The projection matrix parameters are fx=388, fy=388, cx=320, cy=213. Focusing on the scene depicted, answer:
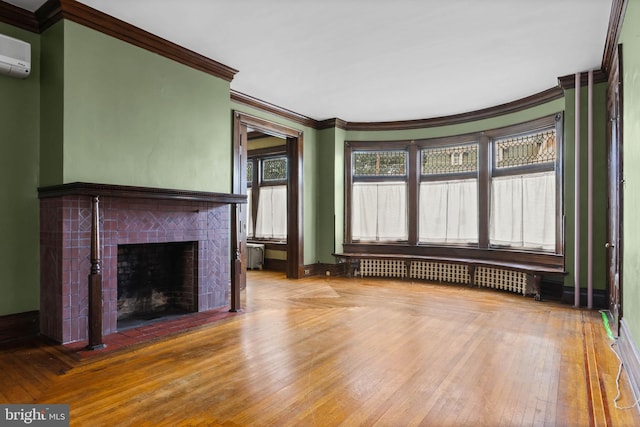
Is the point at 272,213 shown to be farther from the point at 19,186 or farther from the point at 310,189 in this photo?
the point at 19,186

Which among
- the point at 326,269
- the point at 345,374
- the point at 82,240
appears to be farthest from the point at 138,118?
the point at 326,269

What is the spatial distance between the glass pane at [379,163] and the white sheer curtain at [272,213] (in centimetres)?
178

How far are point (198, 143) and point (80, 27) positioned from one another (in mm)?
1629

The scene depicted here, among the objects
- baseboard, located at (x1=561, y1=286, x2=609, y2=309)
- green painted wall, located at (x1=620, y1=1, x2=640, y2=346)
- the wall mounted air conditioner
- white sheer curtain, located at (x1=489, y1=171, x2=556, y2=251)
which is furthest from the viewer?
white sheer curtain, located at (x1=489, y1=171, x2=556, y2=251)

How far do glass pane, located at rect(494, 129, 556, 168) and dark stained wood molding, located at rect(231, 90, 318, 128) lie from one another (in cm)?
348

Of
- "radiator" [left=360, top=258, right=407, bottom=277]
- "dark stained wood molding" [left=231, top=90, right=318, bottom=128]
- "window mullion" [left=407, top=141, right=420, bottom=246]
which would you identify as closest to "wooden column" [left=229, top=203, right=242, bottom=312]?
"dark stained wood molding" [left=231, top=90, right=318, bottom=128]

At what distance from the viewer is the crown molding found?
3602 millimetres

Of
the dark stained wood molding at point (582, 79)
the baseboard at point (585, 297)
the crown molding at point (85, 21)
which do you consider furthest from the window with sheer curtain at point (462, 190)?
the crown molding at point (85, 21)

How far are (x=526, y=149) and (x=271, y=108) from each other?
169 inches

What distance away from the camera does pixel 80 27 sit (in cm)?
372

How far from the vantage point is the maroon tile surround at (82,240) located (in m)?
3.55

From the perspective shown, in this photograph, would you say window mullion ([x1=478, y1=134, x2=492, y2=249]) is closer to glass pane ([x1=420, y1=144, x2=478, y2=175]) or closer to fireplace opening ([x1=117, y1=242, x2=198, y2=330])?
glass pane ([x1=420, y1=144, x2=478, y2=175])

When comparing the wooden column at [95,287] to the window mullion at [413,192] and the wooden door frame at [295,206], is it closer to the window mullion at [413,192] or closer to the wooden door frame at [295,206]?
the wooden door frame at [295,206]

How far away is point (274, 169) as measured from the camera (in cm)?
892
